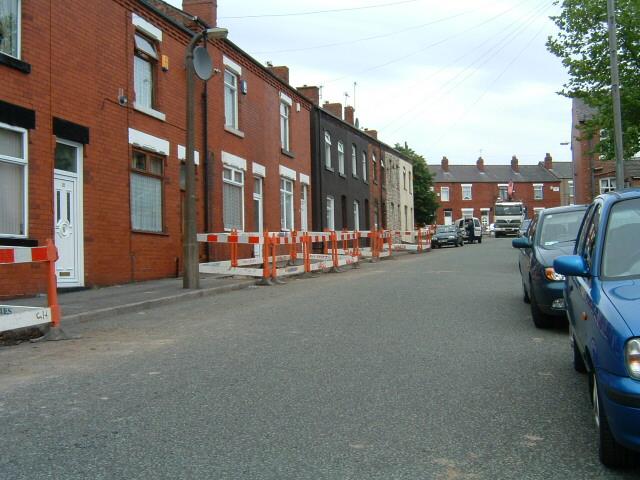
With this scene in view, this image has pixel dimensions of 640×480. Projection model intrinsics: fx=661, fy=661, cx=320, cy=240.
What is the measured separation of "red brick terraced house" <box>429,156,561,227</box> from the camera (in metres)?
82.2

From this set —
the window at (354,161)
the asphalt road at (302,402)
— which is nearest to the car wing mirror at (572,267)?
the asphalt road at (302,402)

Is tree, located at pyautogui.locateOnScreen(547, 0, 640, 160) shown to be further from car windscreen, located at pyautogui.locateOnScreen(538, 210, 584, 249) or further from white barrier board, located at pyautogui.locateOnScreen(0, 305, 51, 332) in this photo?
white barrier board, located at pyautogui.locateOnScreen(0, 305, 51, 332)

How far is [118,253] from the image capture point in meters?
15.2

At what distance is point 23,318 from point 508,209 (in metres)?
53.5

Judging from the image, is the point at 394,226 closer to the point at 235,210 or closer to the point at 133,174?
the point at 235,210

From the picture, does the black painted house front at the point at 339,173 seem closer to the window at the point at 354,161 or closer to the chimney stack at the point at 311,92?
the window at the point at 354,161

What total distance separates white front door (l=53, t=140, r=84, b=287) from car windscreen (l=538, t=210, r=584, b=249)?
9.22 meters

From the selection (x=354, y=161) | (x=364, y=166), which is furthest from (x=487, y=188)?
(x=354, y=161)

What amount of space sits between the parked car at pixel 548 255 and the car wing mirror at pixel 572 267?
2.91 meters

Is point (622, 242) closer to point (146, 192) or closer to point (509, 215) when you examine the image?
point (146, 192)

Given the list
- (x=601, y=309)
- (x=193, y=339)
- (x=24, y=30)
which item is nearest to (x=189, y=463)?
(x=601, y=309)

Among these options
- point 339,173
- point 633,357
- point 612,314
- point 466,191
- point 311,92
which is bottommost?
point 633,357

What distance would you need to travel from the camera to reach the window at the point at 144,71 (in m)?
16.5

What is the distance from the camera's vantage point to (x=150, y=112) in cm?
1659
